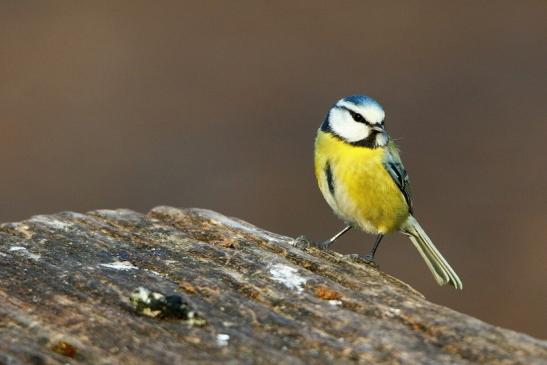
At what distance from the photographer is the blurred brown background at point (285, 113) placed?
10.2 m

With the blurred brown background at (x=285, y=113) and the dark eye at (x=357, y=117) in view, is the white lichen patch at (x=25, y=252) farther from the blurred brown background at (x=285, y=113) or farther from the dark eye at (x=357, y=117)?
the blurred brown background at (x=285, y=113)

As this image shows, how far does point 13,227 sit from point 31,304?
1043 millimetres

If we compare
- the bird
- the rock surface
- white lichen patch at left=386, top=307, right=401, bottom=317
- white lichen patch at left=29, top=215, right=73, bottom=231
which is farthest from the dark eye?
white lichen patch at left=386, top=307, right=401, bottom=317

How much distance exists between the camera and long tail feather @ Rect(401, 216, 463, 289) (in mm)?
5699

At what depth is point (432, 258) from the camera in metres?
5.79

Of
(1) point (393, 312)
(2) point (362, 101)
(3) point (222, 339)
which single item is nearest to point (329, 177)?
(2) point (362, 101)

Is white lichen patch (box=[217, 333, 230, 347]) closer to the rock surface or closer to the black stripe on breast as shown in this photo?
the rock surface

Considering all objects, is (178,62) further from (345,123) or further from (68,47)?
(345,123)

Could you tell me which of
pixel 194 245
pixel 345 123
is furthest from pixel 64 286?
pixel 345 123

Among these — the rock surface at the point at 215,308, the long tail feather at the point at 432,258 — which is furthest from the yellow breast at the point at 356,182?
the rock surface at the point at 215,308

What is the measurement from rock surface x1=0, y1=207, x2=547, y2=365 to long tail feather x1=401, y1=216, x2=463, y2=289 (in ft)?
5.63

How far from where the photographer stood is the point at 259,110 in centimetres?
1284

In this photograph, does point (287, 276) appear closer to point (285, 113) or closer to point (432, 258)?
point (432, 258)

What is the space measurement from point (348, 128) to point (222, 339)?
273 cm
